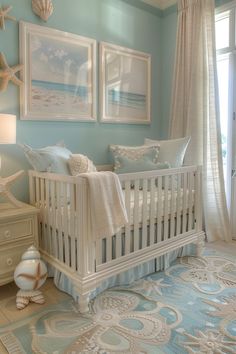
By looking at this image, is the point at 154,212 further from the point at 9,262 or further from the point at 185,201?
the point at 9,262

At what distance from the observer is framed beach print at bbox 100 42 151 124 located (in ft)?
9.41

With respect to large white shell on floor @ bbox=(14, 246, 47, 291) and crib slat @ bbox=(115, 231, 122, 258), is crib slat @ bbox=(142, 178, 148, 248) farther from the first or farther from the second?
large white shell on floor @ bbox=(14, 246, 47, 291)

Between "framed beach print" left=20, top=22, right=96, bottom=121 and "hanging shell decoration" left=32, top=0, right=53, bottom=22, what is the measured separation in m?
0.10

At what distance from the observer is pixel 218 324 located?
5.30ft

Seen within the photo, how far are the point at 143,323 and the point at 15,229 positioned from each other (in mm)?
1015

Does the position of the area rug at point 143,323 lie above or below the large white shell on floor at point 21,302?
below

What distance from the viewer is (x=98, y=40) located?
9.11ft

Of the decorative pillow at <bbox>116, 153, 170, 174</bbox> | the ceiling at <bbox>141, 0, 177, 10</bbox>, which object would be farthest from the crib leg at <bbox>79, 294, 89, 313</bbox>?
the ceiling at <bbox>141, 0, 177, 10</bbox>

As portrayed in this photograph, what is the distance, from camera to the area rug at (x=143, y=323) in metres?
1.44

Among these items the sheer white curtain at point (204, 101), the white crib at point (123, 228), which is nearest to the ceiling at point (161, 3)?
the sheer white curtain at point (204, 101)

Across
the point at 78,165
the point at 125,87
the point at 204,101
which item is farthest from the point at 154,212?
the point at 125,87

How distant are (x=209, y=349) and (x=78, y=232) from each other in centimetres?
91

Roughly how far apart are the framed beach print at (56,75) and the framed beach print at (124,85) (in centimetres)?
14

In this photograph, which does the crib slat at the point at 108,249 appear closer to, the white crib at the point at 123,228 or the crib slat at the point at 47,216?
the white crib at the point at 123,228
